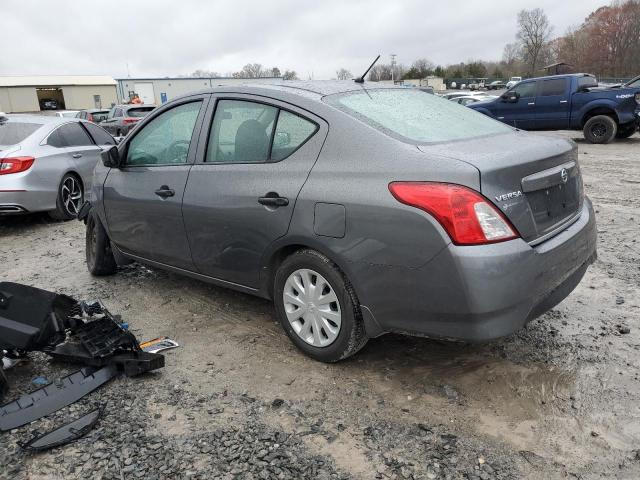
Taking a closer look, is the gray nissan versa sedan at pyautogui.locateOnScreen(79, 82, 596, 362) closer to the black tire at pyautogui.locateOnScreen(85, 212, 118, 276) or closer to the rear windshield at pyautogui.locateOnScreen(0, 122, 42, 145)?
the black tire at pyautogui.locateOnScreen(85, 212, 118, 276)

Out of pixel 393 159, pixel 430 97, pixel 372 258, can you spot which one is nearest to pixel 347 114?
pixel 393 159

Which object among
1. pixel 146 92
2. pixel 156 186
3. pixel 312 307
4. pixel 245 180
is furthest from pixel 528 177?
pixel 146 92

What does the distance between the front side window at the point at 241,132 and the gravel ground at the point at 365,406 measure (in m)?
1.25

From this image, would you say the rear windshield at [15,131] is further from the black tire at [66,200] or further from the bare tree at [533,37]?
the bare tree at [533,37]

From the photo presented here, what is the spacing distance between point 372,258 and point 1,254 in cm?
532

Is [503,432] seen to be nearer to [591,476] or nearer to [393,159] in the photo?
[591,476]

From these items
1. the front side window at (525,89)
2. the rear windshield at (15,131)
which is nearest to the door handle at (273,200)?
the rear windshield at (15,131)

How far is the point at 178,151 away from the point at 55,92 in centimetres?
7880

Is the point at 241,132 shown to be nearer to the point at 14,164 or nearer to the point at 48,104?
the point at 14,164

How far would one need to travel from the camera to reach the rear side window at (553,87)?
46.0 feet

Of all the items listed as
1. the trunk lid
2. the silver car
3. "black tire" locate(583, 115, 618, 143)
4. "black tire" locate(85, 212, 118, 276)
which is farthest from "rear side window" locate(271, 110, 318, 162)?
→ "black tire" locate(583, 115, 618, 143)

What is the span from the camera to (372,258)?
2680 mm

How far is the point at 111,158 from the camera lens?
423 centimetres

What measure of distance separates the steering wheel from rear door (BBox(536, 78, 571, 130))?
42.4 feet
